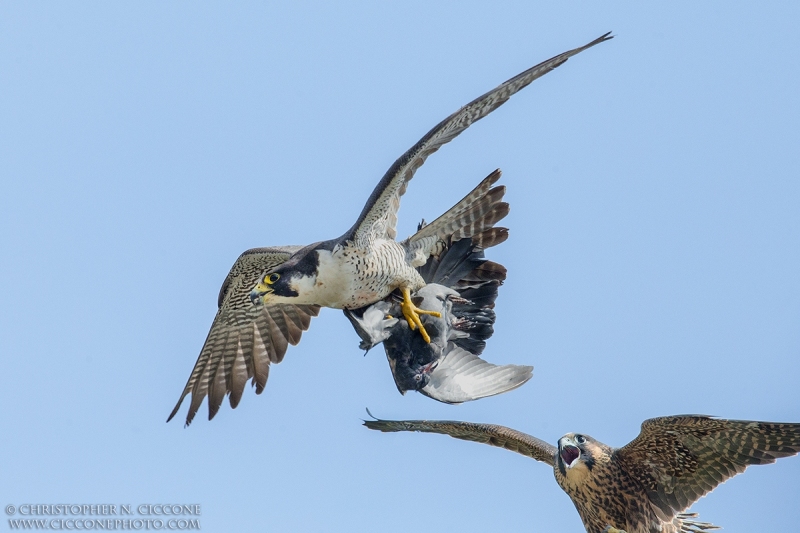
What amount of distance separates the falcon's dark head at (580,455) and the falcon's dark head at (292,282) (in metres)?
2.52

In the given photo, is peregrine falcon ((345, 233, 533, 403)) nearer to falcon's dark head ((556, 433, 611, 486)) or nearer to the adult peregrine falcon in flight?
the adult peregrine falcon in flight

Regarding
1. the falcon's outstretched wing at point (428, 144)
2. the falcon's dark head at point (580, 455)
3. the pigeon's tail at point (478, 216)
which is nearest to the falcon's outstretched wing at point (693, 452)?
the falcon's dark head at point (580, 455)

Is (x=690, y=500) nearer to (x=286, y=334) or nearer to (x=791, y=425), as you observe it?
(x=791, y=425)

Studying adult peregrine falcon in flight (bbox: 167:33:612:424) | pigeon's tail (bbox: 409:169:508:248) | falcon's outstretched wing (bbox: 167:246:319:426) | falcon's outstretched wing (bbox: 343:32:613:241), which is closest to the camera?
falcon's outstretched wing (bbox: 343:32:613:241)

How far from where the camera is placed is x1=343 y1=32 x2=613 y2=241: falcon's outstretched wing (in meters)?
9.41

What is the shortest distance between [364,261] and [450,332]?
1.00 meters

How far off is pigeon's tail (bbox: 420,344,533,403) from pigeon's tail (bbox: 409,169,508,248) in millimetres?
1061

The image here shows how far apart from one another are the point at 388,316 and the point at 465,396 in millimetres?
971

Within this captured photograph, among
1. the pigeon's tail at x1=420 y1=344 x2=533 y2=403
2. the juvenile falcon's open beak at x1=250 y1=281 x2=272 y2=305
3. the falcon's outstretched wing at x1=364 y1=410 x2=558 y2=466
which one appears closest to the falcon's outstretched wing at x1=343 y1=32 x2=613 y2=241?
the juvenile falcon's open beak at x1=250 y1=281 x2=272 y2=305

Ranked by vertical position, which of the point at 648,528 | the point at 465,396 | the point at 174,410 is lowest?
the point at 648,528

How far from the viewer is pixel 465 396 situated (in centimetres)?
1027

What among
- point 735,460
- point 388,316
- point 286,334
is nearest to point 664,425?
point 735,460

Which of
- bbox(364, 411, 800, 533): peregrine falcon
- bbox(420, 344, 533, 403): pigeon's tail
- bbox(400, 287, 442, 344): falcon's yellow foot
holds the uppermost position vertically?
bbox(400, 287, 442, 344): falcon's yellow foot

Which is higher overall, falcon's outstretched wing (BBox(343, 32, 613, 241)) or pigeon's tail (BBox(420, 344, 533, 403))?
falcon's outstretched wing (BBox(343, 32, 613, 241))
